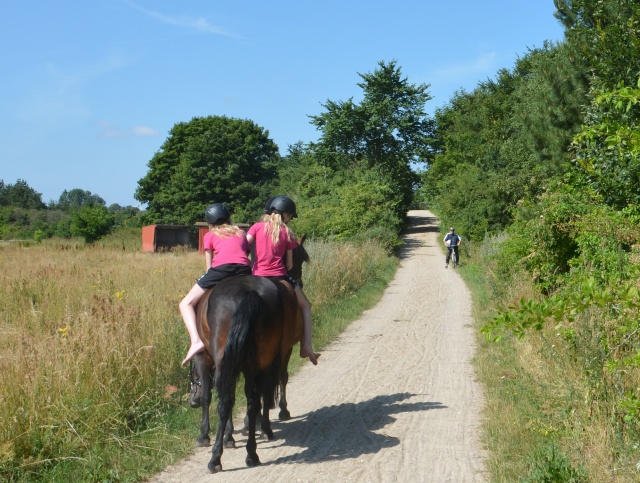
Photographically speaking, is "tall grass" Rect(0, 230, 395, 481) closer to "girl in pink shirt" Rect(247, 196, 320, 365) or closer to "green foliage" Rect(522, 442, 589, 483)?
"girl in pink shirt" Rect(247, 196, 320, 365)

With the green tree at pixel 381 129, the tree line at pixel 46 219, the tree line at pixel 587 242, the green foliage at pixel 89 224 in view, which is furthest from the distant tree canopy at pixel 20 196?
the tree line at pixel 587 242

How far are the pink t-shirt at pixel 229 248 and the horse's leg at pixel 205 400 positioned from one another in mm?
1109

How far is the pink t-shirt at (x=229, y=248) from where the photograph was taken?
23.3 ft

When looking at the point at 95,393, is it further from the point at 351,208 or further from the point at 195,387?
the point at 351,208

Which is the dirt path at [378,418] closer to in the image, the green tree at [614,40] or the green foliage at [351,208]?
the green tree at [614,40]

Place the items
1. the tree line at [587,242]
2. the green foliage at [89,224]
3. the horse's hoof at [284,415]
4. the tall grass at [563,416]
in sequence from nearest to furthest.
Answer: the tree line at [587,242]
the tall grass at [563,416]
the horse's hoof at [284,415]
the green foliage at [89,224]

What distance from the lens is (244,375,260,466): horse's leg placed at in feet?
20.1

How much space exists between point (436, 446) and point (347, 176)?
35071 mm

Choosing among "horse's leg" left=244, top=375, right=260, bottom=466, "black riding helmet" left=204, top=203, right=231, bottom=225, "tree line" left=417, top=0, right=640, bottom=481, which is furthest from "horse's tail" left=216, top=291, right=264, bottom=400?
"tree line" left=417, top=0, right=640, bottom=481

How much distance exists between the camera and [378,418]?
7898mm

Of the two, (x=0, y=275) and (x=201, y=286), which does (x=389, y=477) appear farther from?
(x=0, y=275)

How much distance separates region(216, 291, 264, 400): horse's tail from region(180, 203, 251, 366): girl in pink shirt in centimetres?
83

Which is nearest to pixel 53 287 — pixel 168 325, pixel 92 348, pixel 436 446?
pixel 168 325

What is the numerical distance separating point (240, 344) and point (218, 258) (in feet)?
4.60
